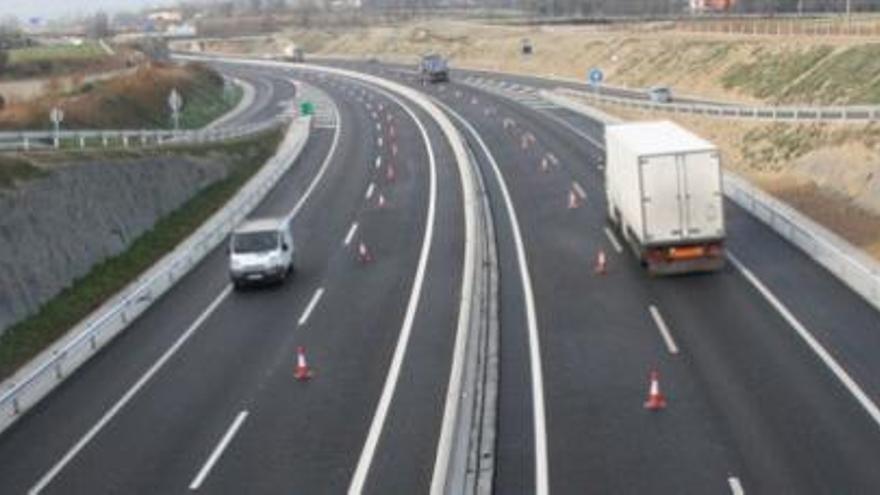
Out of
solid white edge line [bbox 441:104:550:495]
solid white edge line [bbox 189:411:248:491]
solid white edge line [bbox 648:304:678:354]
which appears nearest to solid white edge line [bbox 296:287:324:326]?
solid white edge line [bbox 441:104:550:495]

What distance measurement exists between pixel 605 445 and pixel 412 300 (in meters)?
11.9

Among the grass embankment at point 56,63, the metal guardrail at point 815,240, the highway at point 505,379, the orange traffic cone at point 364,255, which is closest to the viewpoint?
the highway at point 505,379

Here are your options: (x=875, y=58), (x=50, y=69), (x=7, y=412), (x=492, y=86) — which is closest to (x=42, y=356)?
(x=7, y=412)

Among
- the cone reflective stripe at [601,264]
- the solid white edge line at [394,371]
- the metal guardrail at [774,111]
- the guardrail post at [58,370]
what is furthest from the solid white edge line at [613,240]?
the metal guardrail at [774,111]

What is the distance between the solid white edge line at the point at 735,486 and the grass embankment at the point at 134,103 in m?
46.9

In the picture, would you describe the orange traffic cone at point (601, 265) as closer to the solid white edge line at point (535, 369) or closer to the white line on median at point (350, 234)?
the solid white edge line at point (535, 369)

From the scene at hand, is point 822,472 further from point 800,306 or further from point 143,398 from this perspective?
point 143,398

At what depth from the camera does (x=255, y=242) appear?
112ft

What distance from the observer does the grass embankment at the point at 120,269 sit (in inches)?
1156

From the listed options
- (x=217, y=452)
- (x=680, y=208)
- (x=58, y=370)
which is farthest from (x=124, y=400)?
(x=680, y=208)

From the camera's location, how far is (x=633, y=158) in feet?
102

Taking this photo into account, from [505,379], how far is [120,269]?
1809 centimetres

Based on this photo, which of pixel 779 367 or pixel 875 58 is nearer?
pixel 779 367


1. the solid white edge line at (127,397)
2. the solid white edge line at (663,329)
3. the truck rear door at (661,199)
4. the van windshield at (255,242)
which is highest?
the truck rear door at (661,199)
